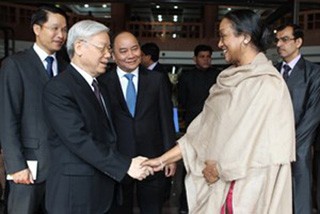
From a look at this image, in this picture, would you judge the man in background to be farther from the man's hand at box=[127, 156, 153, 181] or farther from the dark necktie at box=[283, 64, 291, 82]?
the man's hand at box=[127, 156, 153, 181]

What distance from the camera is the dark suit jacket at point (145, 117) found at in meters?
2.61

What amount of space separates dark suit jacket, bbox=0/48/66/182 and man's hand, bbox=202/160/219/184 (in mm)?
880

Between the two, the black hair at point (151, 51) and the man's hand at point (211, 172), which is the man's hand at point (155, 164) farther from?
the black hair at point (151, 51)

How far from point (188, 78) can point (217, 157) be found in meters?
2.53

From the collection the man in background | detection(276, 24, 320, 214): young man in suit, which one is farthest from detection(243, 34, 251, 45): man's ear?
the man in background

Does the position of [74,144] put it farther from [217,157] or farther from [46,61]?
[46,61]

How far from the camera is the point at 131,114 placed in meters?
2.65

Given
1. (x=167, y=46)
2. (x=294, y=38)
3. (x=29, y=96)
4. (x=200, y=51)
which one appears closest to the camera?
(x=29, y=96)

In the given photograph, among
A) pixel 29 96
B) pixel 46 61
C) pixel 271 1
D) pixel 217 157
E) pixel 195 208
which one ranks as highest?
pixel 271 1

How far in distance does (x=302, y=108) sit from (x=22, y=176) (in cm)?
185

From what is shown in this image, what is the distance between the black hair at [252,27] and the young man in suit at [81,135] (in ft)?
1.89

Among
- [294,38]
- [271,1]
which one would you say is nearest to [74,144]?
[294,38]

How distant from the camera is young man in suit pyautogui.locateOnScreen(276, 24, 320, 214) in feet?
9.92

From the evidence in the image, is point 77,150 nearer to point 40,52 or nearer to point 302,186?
point 40,52
